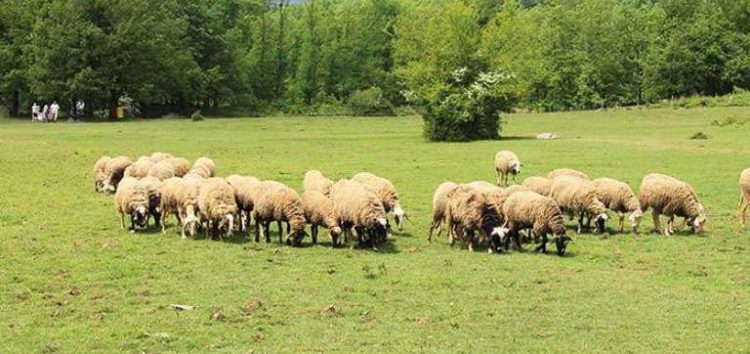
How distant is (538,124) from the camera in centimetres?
6531

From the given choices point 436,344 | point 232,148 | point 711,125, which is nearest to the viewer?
point 436,344

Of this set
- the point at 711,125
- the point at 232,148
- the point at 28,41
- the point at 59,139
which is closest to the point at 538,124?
the point at 711,125

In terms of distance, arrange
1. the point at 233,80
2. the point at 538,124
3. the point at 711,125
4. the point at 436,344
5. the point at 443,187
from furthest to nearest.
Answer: the point at 233,80 → the point at 538,124 → the point at 711,125 → the point at 443,187 → the point at 436,344

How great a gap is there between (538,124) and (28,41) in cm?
4650

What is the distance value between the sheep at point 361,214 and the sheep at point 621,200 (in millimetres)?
5595

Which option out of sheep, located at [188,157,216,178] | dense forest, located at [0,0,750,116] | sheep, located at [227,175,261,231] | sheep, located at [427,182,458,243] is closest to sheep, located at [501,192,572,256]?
sheep, located at [427,182,458,243]

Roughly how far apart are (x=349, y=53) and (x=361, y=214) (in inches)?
3483

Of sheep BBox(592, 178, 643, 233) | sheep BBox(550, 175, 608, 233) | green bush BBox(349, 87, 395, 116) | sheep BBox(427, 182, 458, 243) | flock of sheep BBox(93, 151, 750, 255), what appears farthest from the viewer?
green bush BBox(349, 87, 395, 116)

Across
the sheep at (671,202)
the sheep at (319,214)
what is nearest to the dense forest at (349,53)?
the sheep at (671,202)

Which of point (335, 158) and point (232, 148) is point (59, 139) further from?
point (335, 158)

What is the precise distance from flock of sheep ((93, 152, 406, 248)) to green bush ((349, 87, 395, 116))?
63.3 m

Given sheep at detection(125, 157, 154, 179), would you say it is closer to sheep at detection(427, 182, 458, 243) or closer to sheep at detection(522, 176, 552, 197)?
sheep at detection(427, 182, 458, 243)

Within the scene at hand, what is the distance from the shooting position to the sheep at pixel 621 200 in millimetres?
20266

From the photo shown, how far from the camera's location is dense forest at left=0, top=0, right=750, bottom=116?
184 ft
